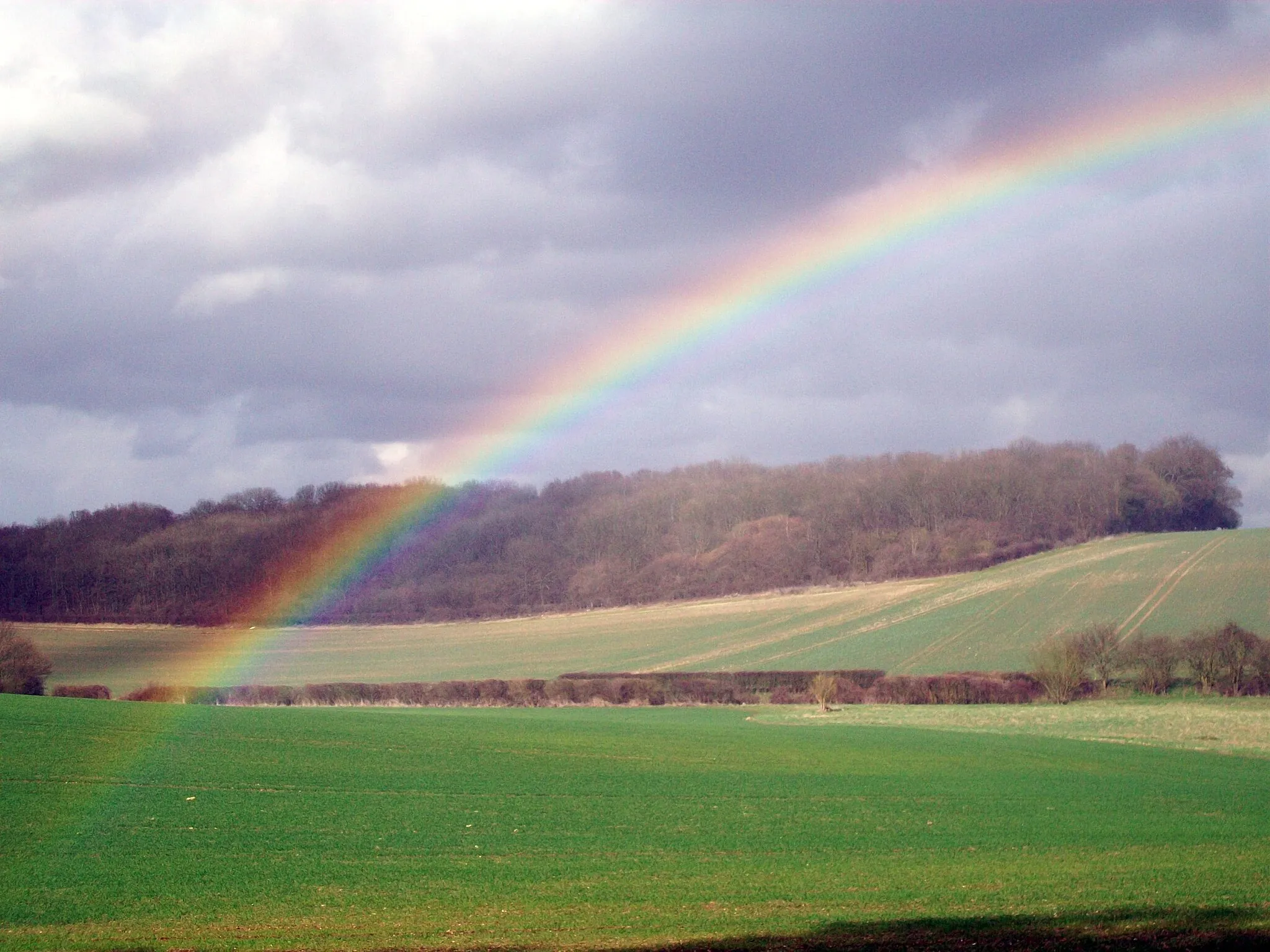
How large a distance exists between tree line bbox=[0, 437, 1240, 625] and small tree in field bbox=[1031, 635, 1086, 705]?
43452 mm

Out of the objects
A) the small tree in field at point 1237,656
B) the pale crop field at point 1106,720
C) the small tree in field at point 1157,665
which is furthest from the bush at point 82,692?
the small tree in field at point 1237,656

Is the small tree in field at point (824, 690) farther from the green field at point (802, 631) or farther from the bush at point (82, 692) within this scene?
the bush at point (82, 692)

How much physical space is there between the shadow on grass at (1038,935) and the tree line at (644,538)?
90070 millimetres

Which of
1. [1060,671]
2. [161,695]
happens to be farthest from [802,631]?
[161,695]

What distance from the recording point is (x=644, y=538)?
133750 millimetres

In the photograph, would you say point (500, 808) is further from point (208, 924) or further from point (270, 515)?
point (270, 515)

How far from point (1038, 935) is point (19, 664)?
164ft

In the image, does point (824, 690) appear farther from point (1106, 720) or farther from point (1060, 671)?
point (1106, 720)

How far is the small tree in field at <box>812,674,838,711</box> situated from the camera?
184ft

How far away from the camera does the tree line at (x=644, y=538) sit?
11369 cm

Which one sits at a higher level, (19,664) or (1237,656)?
(19,664)

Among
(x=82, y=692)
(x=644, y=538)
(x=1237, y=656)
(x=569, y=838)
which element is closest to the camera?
(x=569, y=838)

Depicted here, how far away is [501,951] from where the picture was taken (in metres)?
12.9

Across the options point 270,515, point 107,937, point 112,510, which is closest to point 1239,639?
point 107,937
